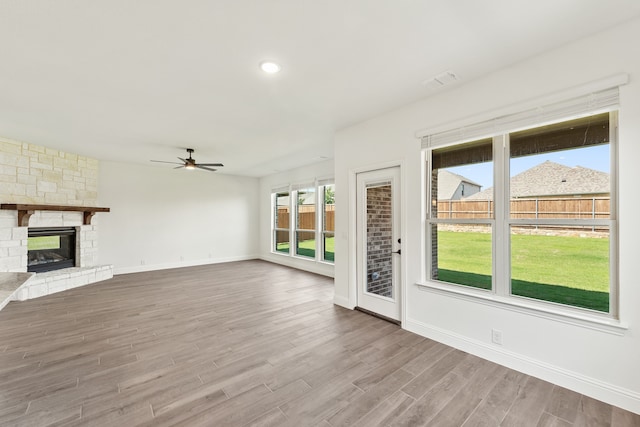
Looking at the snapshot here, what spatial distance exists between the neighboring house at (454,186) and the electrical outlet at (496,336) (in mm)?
1373

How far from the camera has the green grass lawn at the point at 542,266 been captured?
2.24m

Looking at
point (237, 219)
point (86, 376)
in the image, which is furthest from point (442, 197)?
point (237, 219)

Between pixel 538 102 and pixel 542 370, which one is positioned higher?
pixel 538 102

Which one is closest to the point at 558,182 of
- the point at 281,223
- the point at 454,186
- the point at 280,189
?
the point at 454,186

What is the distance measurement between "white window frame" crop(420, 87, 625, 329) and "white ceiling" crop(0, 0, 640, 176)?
561mm

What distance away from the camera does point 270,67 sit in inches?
97.1

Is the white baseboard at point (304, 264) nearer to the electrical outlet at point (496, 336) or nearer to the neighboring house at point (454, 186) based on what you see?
the neighboring house at point (454, 186)

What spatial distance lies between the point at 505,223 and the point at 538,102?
1.10m

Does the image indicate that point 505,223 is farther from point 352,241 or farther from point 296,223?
point 296,223

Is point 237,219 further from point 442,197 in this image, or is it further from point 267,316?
point 442,197

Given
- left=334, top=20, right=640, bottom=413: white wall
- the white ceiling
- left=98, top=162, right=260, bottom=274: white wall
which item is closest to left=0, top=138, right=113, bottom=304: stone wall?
left=98, top=162, right=260, bottom=274: white wall

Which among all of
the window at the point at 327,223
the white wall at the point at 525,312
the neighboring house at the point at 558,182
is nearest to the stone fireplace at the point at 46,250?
the window at the point at 327,223

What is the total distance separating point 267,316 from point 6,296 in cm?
269

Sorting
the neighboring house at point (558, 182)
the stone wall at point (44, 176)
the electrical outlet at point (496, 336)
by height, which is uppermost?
the stone wall at point (44, 176)
